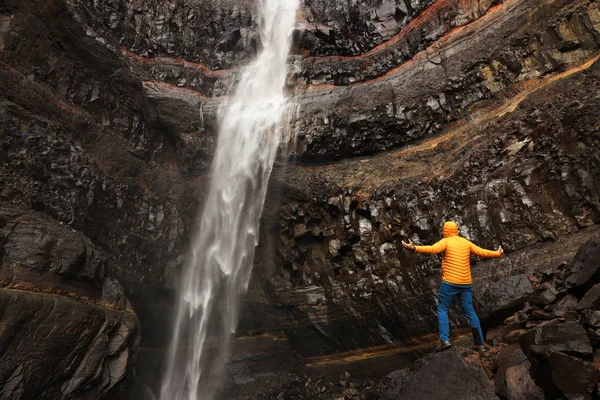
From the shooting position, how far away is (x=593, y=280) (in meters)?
5.41

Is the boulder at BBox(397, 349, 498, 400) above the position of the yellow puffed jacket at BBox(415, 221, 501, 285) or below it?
below

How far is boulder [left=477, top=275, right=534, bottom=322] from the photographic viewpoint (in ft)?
21.6

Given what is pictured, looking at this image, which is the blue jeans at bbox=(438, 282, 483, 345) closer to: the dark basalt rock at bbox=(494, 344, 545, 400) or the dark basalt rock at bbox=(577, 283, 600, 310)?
the dark basalt rock at bbox=(494, 344, 545, 400)

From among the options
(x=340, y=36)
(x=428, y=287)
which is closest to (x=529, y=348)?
(x=428, y=287)

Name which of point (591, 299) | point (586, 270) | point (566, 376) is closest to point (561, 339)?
point (566, 376)

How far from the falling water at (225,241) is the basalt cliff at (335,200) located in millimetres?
527

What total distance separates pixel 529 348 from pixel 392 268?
652 cm

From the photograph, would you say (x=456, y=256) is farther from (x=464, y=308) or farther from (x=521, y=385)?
(x=521, y=385)

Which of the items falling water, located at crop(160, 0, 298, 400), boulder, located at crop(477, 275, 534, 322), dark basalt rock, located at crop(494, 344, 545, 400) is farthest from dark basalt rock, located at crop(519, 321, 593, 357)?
falling water, located at crop(160, 0, 298, 400)

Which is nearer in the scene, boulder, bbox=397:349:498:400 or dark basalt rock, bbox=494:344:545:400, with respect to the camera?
dark basalt rock, bbox=494:344:545:400

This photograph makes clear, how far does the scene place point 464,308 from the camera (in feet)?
20.7

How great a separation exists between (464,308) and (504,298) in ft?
3.24

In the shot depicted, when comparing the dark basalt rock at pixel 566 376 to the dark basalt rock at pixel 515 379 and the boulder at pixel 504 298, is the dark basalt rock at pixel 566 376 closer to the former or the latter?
the dark basalt rock at pixel 515 379

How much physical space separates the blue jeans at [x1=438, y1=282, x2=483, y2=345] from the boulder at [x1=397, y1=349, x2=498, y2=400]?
1.35 feet
